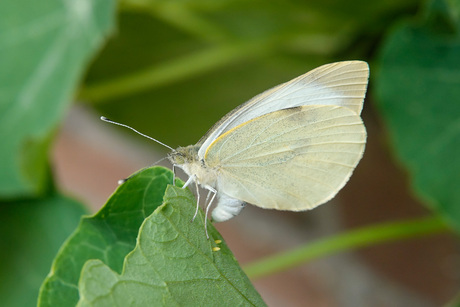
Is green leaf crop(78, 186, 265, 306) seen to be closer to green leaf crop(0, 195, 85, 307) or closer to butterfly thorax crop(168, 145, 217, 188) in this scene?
butterfly thorax crop(168, 145, 217, 188)

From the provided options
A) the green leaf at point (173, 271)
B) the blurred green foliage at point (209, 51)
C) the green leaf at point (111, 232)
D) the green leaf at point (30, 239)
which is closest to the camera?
the green leaf at point (173, 271)

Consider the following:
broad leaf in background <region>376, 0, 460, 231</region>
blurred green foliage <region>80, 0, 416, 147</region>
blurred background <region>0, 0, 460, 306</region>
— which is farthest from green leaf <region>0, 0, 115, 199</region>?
broad leaf in background <region>376, 0, 460, 231</region>

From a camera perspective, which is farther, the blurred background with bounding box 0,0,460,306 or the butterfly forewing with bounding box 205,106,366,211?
the blurred background with bounding box 0,0,460,306

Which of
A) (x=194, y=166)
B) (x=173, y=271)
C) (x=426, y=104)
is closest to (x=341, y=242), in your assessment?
(x=426, y=104)

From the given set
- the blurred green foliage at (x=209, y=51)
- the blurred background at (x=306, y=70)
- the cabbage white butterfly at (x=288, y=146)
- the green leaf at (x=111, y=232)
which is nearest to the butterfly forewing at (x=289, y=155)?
the cabbage white butterfly at (x=288, y=146)

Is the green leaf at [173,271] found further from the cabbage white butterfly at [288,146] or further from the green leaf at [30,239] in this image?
the green leaf at [30,239]

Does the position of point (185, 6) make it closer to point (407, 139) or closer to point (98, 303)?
point (407, 139)

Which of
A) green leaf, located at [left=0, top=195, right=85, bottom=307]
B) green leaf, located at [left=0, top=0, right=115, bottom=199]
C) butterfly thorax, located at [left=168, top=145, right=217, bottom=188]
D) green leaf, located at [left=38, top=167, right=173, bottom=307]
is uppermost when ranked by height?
green leaf, located at [left=0, top=0, right=115, bottom=199]
